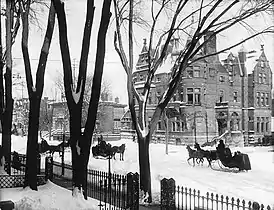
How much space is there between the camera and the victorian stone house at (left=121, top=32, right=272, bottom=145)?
4050 centimetres

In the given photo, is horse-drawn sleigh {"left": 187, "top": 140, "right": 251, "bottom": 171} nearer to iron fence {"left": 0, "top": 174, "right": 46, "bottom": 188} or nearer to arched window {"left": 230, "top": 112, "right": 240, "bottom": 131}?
iron fence {"left": 0, "top": 174, "right": 46, "bottom": 188}

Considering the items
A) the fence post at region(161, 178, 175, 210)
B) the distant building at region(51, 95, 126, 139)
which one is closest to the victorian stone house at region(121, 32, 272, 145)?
the distant building at region(51, 95, 126, 139)

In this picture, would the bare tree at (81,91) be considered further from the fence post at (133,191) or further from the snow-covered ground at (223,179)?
the snow-covered ground at (223,179)

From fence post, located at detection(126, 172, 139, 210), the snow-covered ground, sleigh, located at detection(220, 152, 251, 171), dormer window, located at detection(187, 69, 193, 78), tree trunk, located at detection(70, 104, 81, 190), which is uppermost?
dormer window, located at detection(187, 69, 193, 78)

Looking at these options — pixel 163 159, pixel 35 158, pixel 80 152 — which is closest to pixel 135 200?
pixel 80 152

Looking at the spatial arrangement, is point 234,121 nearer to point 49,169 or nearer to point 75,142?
point 49,169

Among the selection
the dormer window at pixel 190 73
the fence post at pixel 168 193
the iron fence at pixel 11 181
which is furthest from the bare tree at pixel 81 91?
the dormer window at pixel 190 73

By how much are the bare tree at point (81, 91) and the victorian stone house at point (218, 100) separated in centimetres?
3030

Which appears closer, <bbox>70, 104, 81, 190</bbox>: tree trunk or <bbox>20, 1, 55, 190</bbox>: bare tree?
<bbox>70, 104, 81, 190</bbox>: tree trunk

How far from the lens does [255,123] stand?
41.8 m

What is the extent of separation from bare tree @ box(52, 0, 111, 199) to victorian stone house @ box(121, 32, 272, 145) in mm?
30300

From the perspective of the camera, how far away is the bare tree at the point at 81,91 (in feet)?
27.4

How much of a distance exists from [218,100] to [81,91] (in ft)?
120

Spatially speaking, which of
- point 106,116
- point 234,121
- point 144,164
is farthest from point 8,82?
point 106,116
